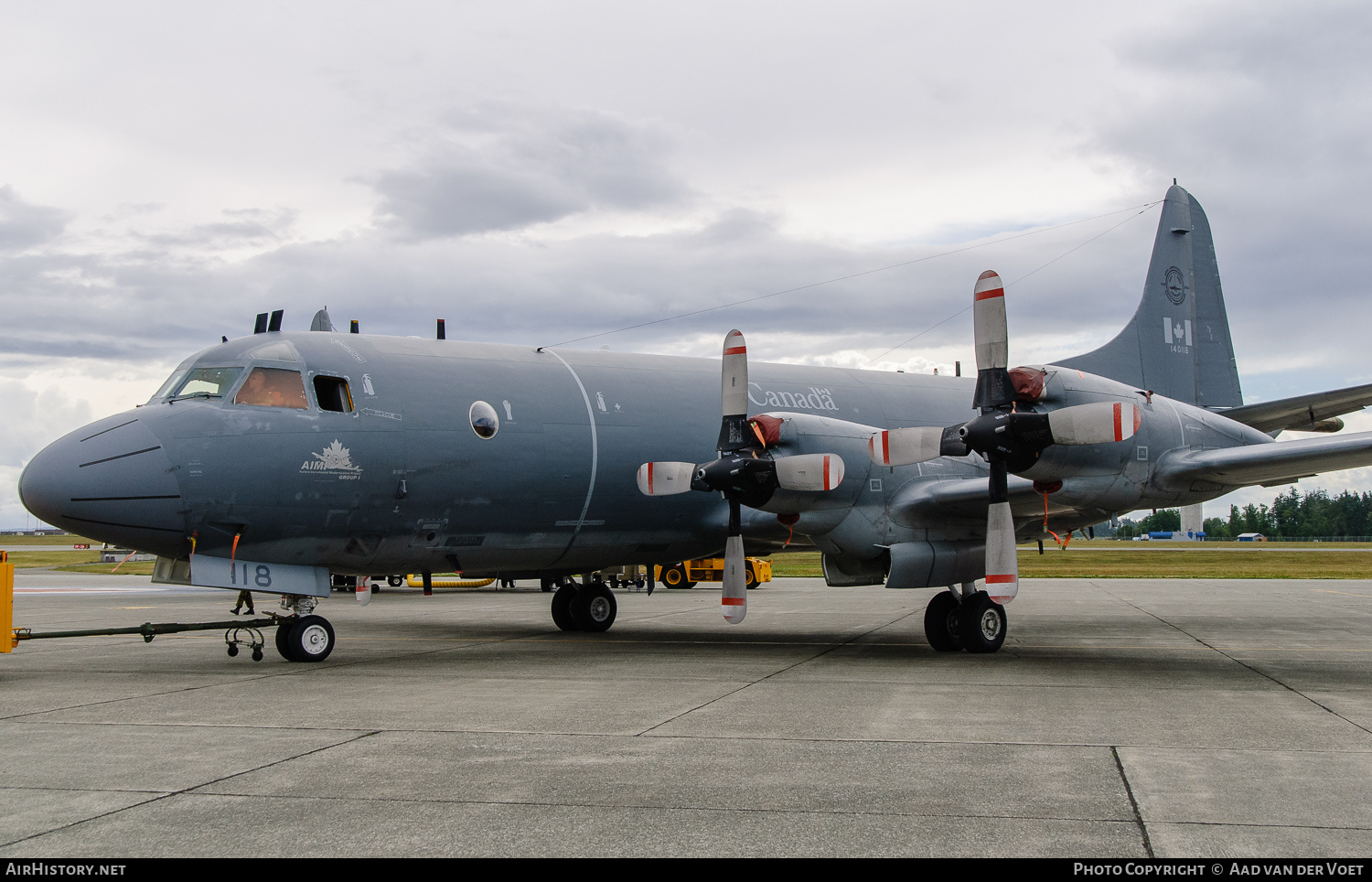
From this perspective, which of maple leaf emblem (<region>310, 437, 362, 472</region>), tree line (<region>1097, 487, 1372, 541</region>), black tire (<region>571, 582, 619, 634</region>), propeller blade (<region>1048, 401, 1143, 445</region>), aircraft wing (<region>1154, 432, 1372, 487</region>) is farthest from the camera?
tree line (<region>1097, 487, 1372, 541</region>)

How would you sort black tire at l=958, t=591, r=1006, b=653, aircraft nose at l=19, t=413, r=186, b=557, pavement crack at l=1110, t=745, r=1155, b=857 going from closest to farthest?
pavement crack at l=1110, t=745, r=1155, b=857, aircraft nose at l=19, t=413, r=186, b=557, black tire at l=958, t=591, r=1006, b=653

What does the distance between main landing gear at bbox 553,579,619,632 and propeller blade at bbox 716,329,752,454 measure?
5.27 meters

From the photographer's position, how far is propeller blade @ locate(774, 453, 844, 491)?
43.8ft

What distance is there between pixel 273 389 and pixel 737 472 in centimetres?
583

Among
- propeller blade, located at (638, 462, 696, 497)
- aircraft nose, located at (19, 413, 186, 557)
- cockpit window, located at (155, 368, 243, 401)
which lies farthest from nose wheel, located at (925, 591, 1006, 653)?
aircraft nose, located at (19, 413, 186, 557)

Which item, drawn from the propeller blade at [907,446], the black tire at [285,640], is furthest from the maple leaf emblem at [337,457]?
the propeller blade at [907,446]

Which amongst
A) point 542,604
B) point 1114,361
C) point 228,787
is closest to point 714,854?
point 228,787

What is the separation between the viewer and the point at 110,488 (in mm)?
11352

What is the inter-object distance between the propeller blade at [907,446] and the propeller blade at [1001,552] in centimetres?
74

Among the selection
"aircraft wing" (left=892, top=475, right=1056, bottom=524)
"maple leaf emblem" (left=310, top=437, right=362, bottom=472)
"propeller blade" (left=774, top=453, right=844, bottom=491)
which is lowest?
"aircraft wing" (left=892, top=475, right=1056, bottom=524)

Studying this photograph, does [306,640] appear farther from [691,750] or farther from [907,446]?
[907,446]

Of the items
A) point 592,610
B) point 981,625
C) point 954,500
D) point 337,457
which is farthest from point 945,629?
point 337,457

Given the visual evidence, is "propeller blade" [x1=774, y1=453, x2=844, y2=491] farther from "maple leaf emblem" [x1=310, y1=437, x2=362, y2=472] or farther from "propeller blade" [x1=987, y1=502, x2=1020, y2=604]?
"maple leaf emblem" [x1=310, y1=437, x2=362, y2=472]

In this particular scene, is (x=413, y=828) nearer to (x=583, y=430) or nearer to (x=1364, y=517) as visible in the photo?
(x=583, y=430)
